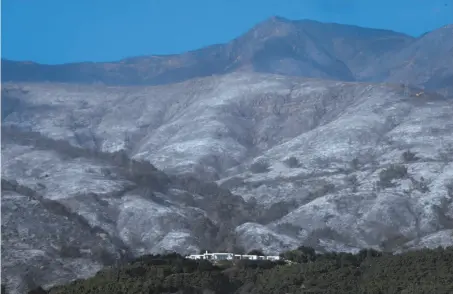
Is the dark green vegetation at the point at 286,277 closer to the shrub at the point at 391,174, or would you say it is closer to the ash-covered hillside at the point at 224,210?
the ash-covered hillside at the point at 224,210

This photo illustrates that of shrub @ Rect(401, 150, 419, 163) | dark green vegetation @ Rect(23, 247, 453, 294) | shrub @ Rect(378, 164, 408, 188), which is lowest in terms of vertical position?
dark green vegetation @ Rect(23, 247, 453, 294)

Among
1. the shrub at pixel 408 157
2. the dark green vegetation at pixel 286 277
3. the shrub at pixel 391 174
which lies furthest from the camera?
the shrub at pixel 408 157

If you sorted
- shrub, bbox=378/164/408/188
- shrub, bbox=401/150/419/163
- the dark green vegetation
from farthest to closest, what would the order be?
shrub, bbox=401/150/419/163 < shrub, bbox=378/164/408/188 < the dark green vegetation

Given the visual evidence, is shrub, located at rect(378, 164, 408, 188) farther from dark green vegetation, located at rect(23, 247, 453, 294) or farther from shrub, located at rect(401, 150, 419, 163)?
dark green vegetation, located at rect(23, 247, 453, 294)

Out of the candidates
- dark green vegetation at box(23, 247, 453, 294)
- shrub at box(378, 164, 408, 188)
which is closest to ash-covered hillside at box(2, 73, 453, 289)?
shrub at box(378, 164, 408, 188)

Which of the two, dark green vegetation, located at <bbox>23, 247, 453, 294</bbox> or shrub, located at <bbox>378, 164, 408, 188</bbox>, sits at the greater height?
shrub, located at <bbox>378, 164, 408, 188</bbox>

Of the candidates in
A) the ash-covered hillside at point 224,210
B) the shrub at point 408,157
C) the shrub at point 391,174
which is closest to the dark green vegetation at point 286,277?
the ash-covered hillside at point 224,210

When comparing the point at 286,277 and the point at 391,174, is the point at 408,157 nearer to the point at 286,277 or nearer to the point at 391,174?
the point at 391,174

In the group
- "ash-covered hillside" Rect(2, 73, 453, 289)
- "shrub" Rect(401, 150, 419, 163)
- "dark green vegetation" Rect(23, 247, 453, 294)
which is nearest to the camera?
"dark green vegetation" Rect(23, 247, 453, 294)

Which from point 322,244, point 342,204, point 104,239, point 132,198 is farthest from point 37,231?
point 342,204

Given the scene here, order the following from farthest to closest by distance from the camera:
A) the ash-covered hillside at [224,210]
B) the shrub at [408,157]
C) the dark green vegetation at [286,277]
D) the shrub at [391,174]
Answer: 1. the shrub at [408,157]
2. the shrub at [391,174]
3. the ash-covered hillside at [224,210]
4. the dark green vegetation at [286,277]
